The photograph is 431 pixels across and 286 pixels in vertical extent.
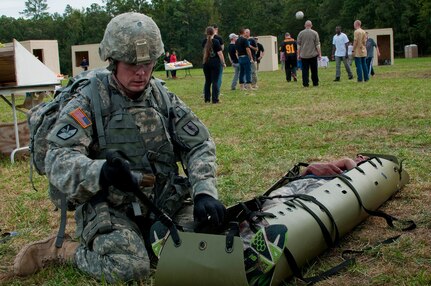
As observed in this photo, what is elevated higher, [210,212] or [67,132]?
[67,132]

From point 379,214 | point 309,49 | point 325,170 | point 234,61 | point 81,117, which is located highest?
point 309,49

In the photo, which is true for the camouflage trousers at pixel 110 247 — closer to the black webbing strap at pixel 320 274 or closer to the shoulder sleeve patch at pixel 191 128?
the shoulder sleeve patch at pixel 191 128

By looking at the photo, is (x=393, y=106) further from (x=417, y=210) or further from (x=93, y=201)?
(x=93, y=201)

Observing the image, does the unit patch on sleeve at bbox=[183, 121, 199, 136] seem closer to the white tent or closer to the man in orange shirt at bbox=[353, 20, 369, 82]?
the white tent

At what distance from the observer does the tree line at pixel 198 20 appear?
73438mm

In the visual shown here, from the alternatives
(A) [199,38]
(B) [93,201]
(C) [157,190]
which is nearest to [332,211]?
(C) [157,190]

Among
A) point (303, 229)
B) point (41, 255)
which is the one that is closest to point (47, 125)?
point (41, 255)

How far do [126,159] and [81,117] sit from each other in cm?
39

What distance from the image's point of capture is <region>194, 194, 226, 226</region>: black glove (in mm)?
3115

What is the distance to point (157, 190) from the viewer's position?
3729mm

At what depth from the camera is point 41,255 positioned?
3668 mm

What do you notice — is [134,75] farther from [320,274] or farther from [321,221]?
[320,274]

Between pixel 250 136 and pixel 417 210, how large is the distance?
4.37 meters

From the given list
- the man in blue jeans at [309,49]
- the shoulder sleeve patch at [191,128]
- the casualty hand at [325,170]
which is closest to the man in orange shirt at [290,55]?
the man in blue jeans at [309,49]
